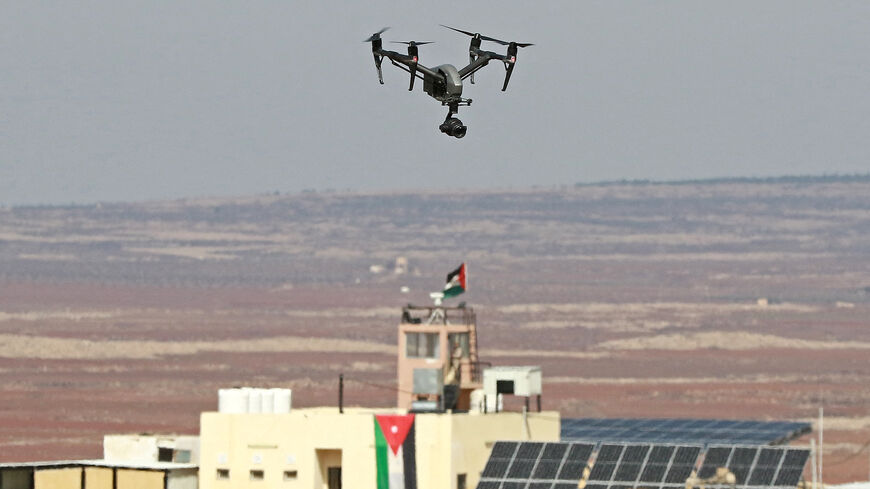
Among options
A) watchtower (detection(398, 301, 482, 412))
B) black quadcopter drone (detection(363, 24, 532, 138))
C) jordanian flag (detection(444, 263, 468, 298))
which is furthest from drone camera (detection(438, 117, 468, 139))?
jordanian flag (detection(444, 263, 468, 298))

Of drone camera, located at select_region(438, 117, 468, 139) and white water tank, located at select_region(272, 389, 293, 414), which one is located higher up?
drone camera, located at select_region(438, 117, 468, 139)

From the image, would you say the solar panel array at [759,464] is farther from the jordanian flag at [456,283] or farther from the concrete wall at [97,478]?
the concrete wall at [97,478]

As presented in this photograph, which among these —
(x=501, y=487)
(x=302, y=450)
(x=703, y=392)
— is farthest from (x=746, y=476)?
(x=703, y=392)

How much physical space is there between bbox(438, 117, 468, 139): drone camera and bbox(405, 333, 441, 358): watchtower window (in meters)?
37.6

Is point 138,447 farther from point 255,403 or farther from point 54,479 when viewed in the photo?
point 54,479

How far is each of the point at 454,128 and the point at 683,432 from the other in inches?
1866

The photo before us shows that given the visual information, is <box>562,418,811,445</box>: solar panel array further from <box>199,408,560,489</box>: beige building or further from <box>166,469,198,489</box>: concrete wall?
<box>166,469,198,489</box>: concrete wall

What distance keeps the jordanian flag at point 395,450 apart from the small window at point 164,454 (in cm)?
886

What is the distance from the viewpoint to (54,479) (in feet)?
218

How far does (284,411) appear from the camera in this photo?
2822 inches

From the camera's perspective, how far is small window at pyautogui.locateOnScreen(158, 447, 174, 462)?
73.9 meters

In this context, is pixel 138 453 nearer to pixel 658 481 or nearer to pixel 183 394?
Answer: pixel 658 481

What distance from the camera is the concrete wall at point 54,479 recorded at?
217ft

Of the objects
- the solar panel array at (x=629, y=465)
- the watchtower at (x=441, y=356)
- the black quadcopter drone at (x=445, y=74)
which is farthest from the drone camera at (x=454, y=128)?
the watchtower at (x=441, y=356)
